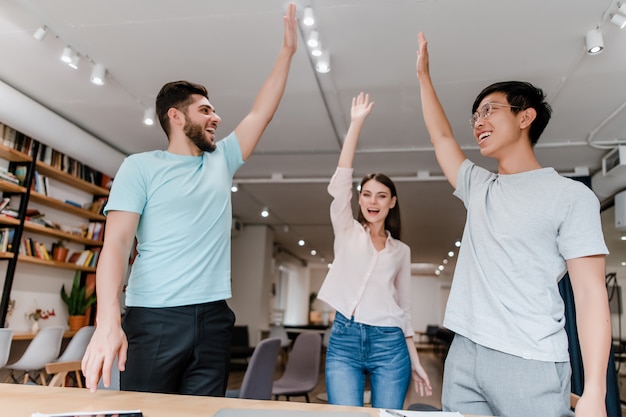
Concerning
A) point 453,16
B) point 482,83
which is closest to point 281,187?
point 482,83

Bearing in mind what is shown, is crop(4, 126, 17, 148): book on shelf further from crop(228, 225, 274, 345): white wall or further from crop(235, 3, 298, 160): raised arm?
crop(228, 225, 274, 345): white wall

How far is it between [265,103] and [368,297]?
2.90 ft

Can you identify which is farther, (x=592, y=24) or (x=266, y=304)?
(x=266, y=304)

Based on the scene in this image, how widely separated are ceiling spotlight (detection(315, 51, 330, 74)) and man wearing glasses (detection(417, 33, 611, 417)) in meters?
2.11

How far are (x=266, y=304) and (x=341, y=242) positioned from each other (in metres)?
8.07

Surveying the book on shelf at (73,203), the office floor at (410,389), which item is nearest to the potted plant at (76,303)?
the book on shelf at (73,203)

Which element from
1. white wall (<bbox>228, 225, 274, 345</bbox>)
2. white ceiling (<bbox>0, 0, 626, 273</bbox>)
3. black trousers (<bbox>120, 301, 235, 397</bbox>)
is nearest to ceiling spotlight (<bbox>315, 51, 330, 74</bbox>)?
white ceiling (<bbox>0, 0, 626, 273</bbox>)

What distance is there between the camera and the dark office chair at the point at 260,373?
273cm

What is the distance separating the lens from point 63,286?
5.11 metres

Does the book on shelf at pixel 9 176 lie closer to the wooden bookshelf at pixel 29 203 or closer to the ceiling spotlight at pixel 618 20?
the wooden bookshelf at pixel 29 203

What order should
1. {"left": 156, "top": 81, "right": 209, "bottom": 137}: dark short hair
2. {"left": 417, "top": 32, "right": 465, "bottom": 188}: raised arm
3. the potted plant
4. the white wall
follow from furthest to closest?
the white wall < the potted plant < {"left": 156, "top": 81, "right": 209, "bottom": 137}: dark short hair < {"left": 417, "top": 32, "right": 465, "bottom": 188}: raised arm

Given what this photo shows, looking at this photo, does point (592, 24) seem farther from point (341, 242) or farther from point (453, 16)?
point (341, 242)

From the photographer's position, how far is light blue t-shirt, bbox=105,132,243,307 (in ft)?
4.05

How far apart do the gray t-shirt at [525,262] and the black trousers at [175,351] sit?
65cm
